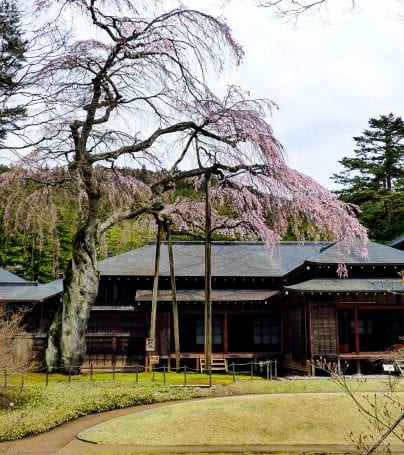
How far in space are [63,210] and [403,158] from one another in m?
36.8

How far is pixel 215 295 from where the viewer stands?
24.6 m

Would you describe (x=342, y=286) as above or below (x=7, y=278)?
below

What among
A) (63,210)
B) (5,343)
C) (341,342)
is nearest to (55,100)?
(5,343)

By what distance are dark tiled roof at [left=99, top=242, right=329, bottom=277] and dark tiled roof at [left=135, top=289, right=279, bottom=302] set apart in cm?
81

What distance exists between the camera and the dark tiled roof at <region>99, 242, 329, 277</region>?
83.5 ft

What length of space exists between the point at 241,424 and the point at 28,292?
17.9 meters

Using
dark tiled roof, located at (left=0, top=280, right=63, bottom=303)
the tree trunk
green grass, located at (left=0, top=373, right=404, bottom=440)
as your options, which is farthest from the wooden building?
the tree trunk

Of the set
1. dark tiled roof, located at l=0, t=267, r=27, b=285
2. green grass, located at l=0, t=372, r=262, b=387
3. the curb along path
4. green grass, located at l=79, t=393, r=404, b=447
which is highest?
dark tiled roof, located at l=0, t=267, r=27, b=285

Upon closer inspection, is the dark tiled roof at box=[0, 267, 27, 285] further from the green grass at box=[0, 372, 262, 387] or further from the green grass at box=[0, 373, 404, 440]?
the green grass at box=[0, 373, 404, 440]

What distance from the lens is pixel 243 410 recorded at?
12.5 meters

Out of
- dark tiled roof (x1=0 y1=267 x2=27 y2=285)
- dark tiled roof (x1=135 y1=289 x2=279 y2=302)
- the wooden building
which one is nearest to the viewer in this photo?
the wooden building

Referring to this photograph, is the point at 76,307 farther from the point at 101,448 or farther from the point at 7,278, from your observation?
the point at 7,278

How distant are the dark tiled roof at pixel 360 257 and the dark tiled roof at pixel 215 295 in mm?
3340

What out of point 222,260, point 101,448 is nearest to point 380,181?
point 222,260
